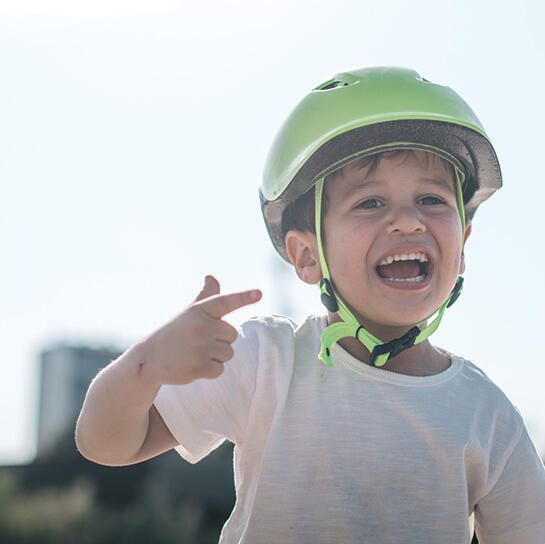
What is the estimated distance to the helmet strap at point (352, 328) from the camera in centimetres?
288

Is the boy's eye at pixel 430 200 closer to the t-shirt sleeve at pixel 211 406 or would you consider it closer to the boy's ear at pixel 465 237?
the boy's ear at pixel 465 237

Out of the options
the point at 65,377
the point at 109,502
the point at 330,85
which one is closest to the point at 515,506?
the point at 330,85

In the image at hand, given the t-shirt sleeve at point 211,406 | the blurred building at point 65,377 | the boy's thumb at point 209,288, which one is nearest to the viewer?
the boy's thumb at point 209,288

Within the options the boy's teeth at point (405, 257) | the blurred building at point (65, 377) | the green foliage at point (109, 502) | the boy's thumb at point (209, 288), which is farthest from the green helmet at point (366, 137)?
the blurred building at point (65, 377)

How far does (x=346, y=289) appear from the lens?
3.04m

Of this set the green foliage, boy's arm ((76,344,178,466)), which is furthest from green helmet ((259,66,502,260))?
the green foliage

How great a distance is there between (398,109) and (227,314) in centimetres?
124

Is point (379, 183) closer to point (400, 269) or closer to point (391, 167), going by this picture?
point (391, 167)

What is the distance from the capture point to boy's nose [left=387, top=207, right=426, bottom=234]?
9.36 feet

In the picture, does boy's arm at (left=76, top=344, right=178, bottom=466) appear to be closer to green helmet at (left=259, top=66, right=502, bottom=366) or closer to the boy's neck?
green helmet at (left=259, top=66, right=502, bottom=366)

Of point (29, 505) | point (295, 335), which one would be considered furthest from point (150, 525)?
point (295, 335)

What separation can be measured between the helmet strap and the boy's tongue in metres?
0.19

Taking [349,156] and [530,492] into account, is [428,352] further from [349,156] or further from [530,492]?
[349,156]

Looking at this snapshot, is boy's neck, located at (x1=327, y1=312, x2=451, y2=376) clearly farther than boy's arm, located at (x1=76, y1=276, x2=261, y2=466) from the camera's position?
Yes
